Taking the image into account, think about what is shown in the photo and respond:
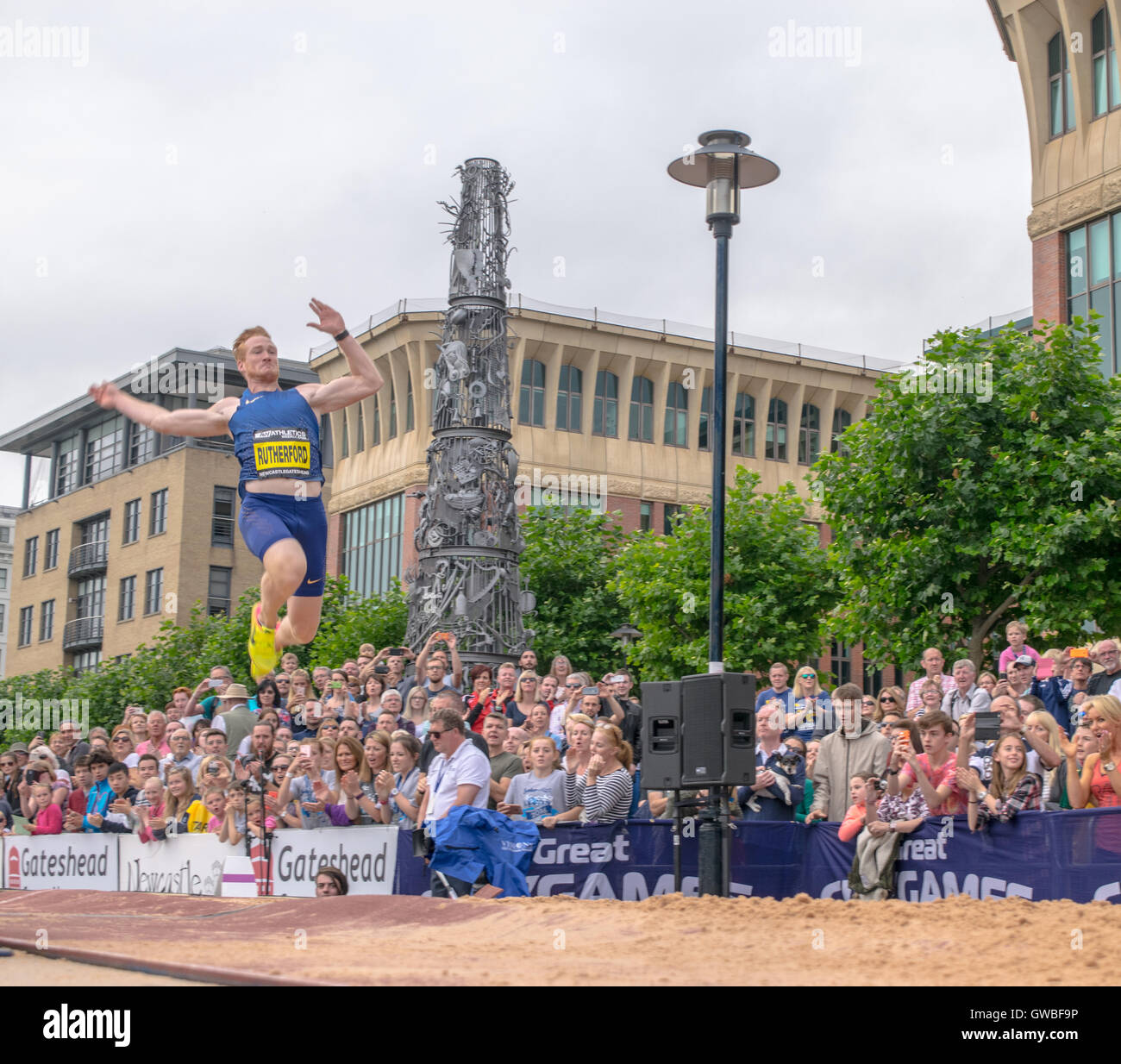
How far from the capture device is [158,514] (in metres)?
57.5

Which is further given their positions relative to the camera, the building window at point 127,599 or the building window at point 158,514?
the building window at point 127,599

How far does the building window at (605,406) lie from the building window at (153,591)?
58.8ft

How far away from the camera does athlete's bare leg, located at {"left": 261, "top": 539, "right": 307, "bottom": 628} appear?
8922 mm

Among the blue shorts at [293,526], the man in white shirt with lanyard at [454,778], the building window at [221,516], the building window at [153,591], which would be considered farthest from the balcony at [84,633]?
the blue shorts at [293,526]

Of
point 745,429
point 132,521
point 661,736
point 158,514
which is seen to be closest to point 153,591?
point 132,521

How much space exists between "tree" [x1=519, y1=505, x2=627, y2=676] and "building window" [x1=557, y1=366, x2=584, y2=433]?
14152 millimetres

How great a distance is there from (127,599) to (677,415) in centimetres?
2391

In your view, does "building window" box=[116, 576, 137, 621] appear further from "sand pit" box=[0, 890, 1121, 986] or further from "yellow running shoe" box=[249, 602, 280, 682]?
"yellow running shoe" box=[249, 602, 280, 682]

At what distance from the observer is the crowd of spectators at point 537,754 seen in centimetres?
988

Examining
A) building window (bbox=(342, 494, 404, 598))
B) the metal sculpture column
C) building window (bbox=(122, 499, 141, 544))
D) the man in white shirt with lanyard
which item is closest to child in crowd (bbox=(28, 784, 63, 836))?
the metal sculpture column

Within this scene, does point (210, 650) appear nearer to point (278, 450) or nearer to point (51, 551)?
point (278, 450)

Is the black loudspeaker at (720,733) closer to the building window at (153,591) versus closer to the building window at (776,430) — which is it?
the building window at (776,430)
